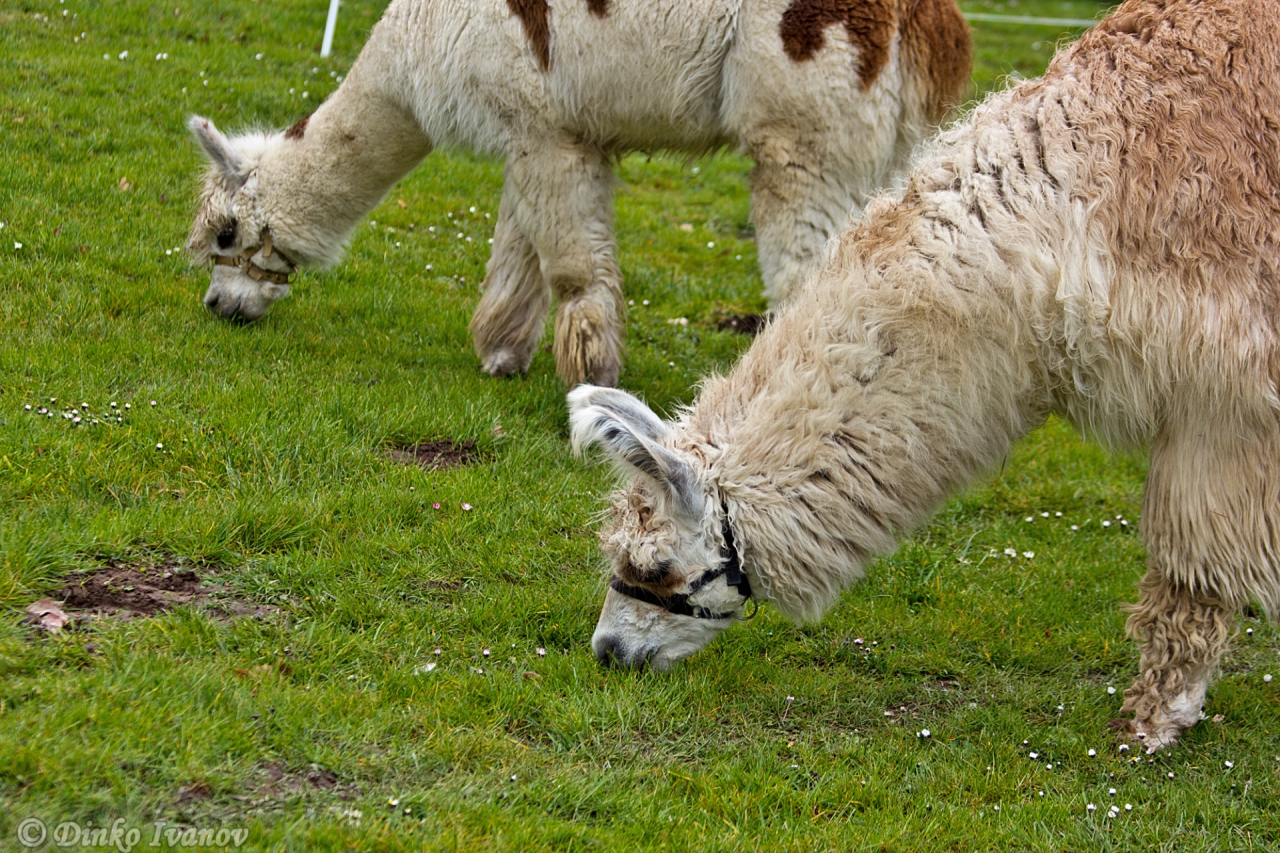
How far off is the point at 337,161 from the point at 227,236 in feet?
2.46

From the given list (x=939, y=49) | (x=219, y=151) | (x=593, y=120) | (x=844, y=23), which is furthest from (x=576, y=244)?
(x=219, y=151)

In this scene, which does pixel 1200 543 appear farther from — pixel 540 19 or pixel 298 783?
pixel 540 19

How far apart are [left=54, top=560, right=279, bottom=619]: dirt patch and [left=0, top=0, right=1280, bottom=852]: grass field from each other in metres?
0.03

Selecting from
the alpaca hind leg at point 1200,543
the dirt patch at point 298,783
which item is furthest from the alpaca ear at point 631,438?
the alpaca hind leg at point 1200,543

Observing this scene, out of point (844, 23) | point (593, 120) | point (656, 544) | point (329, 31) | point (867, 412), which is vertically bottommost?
point (656, 544)

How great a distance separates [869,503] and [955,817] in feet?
3.21

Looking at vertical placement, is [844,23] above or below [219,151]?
above

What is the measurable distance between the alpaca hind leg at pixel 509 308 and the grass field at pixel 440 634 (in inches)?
8.1

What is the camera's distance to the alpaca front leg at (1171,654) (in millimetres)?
3908

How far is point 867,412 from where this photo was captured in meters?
3.79

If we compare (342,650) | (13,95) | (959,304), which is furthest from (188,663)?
(13,95)

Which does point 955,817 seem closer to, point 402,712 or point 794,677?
point 794,677

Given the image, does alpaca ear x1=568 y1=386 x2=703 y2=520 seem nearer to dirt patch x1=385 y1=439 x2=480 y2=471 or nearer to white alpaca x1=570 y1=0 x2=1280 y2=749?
white alpaca x1=570 y1=0 x2=1280 y2=749

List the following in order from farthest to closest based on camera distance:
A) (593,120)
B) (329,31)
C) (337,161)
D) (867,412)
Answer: (329,31)
(337,161)
(593,120)
(867,412)
